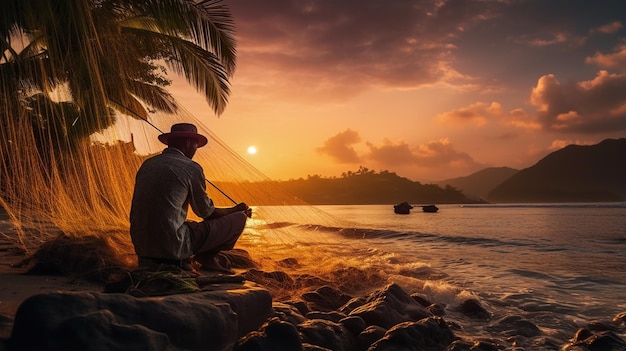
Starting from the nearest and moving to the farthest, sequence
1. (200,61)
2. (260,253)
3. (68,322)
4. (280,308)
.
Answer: (68,322), (280,308), (260,253), (200,61)

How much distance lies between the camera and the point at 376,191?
449ft

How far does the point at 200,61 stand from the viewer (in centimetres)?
973

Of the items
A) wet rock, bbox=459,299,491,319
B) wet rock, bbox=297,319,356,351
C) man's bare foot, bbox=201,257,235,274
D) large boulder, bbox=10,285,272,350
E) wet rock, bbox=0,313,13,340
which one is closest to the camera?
large boulder, bbox=10,285,272,350

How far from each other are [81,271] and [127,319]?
3.07 metres

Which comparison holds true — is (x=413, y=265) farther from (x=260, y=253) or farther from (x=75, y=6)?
(x=75, y=6)

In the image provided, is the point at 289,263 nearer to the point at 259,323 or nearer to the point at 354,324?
the point at 354,324

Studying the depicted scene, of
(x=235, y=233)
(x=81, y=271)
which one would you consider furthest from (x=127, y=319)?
(x=81, y=271)

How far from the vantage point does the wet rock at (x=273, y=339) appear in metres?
2.85

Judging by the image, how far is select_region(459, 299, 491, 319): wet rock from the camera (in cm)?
557

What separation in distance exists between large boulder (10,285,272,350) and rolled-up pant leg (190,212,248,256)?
3.57 ft

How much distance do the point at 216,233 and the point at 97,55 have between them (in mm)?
3492

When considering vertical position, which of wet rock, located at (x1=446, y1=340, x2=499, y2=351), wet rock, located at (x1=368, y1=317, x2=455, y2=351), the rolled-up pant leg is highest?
the rolled-up pant leg

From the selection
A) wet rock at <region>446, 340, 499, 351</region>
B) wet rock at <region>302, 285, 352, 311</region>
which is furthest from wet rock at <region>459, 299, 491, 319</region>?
wet rock at <region>302, 285, 352, 311</region>

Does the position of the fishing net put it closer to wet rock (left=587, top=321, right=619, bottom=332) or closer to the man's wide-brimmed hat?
the man's wide-brimmed hat
